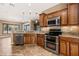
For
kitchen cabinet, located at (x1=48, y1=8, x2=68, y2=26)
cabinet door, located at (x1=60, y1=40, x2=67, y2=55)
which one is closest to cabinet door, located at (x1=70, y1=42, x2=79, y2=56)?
cabinet door, located at (x1=60, y1=40, x2=67, y2=55)

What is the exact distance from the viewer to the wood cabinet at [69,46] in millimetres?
3815

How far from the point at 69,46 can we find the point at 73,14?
120cm

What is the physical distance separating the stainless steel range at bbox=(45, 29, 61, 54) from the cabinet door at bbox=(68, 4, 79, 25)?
0.87m

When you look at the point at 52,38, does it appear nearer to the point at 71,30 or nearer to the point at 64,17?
the point at 71,30

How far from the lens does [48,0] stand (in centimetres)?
275

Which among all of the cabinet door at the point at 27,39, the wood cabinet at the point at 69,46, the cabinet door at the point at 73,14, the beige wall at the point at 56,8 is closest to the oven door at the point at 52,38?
the wood cabinet at the point at 69,46

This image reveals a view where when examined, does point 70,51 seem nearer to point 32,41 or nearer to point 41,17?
point 41,17

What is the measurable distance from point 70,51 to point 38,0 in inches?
89.5

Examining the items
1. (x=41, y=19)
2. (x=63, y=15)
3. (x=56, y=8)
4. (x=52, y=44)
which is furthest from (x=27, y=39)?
(x=63, y=15)

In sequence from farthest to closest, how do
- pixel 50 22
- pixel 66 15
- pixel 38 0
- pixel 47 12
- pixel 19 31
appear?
pixel 19 31
pixel 47 12
pixel 50 22
pixel 66 15
pixel 38 0

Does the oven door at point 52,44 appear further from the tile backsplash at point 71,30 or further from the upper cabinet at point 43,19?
the upper cabinet at point 43,19

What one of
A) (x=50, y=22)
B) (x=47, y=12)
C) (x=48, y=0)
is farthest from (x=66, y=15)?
(x=48, y=0)

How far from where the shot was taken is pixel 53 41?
5305 mm

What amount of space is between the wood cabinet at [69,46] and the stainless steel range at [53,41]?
334 millimetres
